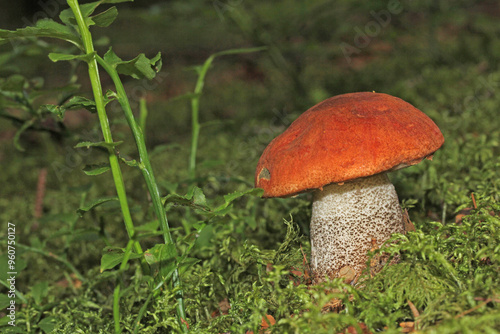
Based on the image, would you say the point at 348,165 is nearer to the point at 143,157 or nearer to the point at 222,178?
the point at 143,157

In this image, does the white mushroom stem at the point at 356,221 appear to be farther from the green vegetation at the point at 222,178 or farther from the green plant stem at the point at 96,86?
the green plant stem at the point at 96,86

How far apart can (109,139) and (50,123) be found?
816mm

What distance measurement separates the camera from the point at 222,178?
4.72 feet

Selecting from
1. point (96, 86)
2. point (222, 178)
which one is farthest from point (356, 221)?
point (96, 86)

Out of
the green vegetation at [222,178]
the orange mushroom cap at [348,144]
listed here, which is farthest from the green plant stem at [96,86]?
the orange mushroom cap at [348,144]

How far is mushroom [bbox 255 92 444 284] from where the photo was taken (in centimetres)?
90

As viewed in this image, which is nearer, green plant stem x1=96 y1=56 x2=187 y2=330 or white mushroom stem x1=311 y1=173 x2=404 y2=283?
green plant stem x1=96 y1=56 x2=187 y2=330

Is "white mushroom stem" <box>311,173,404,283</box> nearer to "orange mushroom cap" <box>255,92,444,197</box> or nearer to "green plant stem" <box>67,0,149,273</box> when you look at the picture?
"orange mushroom cap" <box>255,92,444,197</box>

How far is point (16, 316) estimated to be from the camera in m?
1.18

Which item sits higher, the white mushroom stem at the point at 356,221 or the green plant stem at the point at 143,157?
the green plant stem at the point at 143,157

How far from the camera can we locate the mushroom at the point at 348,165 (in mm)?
903

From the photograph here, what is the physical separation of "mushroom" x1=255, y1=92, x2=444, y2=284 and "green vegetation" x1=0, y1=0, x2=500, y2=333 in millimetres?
93

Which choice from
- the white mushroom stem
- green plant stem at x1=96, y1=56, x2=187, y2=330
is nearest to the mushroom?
the white mushroom stem

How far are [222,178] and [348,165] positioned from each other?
632 millimetres
